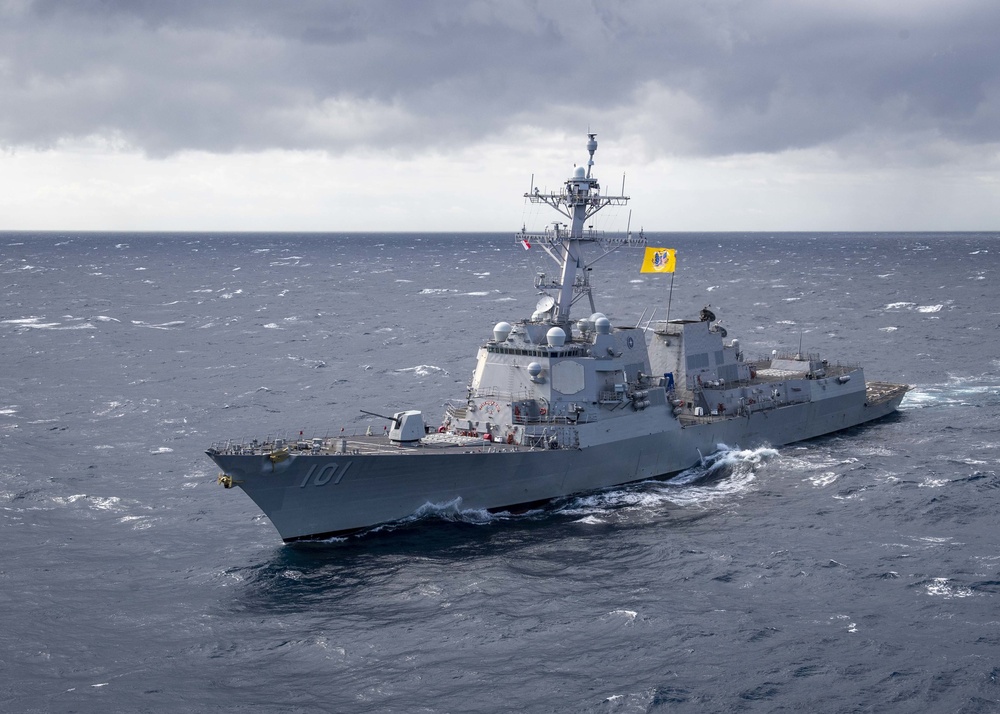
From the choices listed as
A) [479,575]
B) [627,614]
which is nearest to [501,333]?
[479,575]

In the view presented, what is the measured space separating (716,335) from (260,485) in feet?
68.3

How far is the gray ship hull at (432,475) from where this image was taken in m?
25.7

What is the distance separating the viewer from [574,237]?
110 ft

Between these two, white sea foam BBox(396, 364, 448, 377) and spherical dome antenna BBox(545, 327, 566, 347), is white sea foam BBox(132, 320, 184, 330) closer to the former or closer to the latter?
white sea foam BBox(396, 364, 448, 377)

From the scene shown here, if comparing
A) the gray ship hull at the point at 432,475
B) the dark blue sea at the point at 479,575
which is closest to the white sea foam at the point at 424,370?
the dark blue sea at the point at 479,575

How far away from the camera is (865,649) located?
1970 centimetres

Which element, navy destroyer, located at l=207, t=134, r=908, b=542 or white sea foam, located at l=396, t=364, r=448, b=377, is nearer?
navy destroyer, located at l=207, t=134, r=908, b=542

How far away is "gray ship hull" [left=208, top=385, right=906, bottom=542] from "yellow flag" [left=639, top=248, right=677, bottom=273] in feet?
19.4

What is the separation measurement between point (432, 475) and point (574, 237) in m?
11.1

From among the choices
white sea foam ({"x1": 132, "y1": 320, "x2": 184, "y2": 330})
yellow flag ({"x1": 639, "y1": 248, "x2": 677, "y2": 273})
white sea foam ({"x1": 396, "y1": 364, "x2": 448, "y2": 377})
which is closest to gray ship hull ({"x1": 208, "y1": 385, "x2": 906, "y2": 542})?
yellow flag ({"x1": 639, "y1": 248, "x2": 677, "y2": 273})

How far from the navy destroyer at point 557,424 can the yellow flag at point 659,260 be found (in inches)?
3.1

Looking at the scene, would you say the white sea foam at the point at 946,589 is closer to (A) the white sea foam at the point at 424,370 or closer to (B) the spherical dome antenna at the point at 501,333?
(B) the spherical dome antenna at the point at 501,333

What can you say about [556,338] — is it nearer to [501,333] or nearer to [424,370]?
[501,333]

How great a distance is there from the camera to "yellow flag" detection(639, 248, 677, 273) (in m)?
35.1
